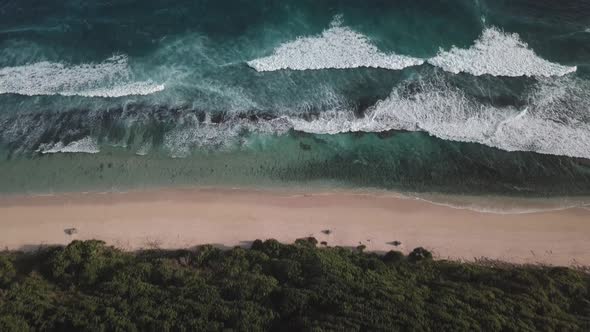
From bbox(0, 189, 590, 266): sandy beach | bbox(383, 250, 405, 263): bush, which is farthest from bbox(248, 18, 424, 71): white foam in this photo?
bbox(383, 250, 405, 263): bush

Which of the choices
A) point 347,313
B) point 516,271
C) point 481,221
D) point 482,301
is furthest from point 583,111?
point 347,313

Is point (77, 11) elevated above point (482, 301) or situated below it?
above

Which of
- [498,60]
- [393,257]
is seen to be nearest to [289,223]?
[393,257]

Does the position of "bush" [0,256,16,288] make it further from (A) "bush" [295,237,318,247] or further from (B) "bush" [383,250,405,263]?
(B) "bush" [383,250,405,263]

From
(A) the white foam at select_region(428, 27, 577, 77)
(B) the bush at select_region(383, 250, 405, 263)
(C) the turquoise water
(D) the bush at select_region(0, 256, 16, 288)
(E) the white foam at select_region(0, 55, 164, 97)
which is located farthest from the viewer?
(A) the white foam at select_region(428, 27, 577, 77)

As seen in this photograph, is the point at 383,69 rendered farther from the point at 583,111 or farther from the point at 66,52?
the point at 66,52

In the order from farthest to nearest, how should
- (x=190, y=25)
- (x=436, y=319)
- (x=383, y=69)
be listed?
Result: (x=190, y=25)
(x=383, y=69)
(x=436, y=319)
